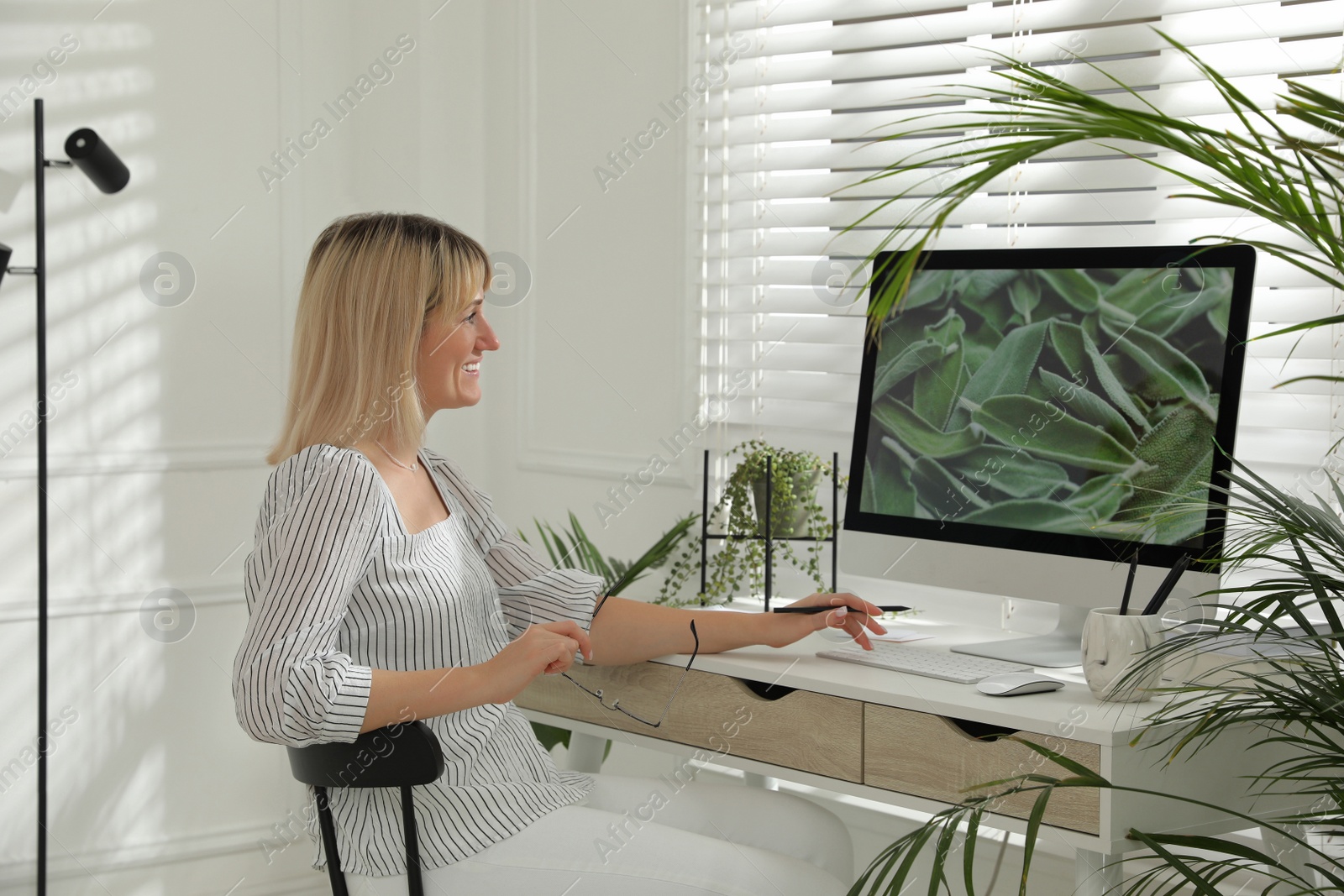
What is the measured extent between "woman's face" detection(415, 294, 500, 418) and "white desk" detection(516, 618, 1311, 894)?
1.79 feet

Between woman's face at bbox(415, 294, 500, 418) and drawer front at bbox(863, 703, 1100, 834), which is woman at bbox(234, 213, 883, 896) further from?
drawer front at bbox(863, 703, 1100, 834)

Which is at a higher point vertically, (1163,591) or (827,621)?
(1163,591)

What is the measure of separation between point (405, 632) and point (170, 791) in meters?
1.48

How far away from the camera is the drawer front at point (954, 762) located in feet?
4.97

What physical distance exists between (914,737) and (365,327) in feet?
3.00

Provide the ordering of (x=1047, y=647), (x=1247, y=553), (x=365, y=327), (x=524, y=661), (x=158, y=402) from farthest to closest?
(x=158, y=402), (x=1047, y=647), (x=365, y=327), (x=524, y=661), (x=1247, y=553)

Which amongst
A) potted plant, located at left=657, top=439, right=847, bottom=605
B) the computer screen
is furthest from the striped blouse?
the computer screen

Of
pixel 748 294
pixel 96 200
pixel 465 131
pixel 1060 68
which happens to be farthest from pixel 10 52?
pixel 1060 68

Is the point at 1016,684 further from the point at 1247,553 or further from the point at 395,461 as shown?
the point at 395,461

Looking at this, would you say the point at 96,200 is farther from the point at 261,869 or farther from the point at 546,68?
the point at 261,869

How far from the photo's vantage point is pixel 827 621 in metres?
1.93

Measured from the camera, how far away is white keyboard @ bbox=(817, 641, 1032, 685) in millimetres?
1758

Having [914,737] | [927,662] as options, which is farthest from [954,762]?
[927,662]

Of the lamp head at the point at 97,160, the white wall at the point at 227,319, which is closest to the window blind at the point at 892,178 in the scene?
the white wall at the point at 227,319
